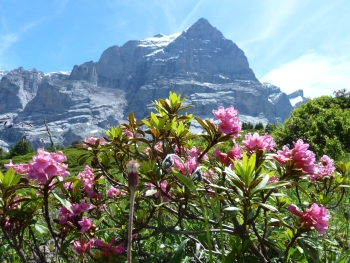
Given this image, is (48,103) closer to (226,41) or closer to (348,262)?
(226,41)

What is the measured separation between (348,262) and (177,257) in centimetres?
76

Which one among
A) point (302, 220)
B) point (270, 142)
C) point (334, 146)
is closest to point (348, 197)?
point (270, 142)

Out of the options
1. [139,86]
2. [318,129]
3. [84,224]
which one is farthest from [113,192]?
[139,86]

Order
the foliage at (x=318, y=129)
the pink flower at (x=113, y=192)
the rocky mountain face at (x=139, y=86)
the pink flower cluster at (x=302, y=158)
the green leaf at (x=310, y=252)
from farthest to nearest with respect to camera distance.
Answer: the rocky mountain face at (x=139, y=86) → the foliage at (x=318, y=129) → the pink flower at (x=113, y=192) → the pink flower cluster at (x=302, y=158) → the green leaf at (x=310, y=252)

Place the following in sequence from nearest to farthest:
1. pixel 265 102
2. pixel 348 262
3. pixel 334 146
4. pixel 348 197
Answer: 1. pixel 348 262
2. pixel 348 197
3. pixel 334 146
4. pixel 265 102

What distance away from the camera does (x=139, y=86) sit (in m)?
171

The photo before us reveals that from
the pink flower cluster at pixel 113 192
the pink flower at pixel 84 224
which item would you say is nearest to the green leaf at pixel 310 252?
the pink flower at pixel 84 224

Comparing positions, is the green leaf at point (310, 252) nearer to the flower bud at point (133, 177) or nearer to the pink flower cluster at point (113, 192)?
the flower bud at point (133, 177)

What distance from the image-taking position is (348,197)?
343cm

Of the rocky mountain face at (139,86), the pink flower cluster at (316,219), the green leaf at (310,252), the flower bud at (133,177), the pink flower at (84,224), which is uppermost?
the rocky mountain face at (139,86)

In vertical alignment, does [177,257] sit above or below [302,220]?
below

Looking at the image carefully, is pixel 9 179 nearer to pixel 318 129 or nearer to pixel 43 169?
pixel 43 169

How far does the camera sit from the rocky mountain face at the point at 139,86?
152375 mm

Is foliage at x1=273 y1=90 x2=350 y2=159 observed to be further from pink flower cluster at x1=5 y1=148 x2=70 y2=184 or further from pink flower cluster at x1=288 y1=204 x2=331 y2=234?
pink flower cluster at x1=5 y1=148 x2=70 y2=184
